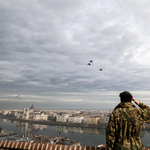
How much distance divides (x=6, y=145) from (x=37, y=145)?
918 millimetres

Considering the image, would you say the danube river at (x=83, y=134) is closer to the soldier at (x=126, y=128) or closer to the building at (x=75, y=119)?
the building at (x=75, y=119)

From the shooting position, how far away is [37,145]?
3924 mm

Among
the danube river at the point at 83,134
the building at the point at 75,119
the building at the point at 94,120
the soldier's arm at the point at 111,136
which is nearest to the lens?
the soldier's arm at the point at 111,136

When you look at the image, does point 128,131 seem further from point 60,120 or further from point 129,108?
point 60,120

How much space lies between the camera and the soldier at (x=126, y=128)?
7.77 feet

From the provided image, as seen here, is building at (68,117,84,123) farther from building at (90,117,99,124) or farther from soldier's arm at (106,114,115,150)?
soldier's arm at (106,114,115,150)

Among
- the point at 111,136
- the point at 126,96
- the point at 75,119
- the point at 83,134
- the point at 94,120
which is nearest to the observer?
the point at 111,136

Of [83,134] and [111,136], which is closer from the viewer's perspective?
[111,136]

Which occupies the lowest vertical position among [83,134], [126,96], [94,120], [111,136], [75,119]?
[75,119]

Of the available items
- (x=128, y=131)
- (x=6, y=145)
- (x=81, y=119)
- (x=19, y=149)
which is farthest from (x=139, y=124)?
(x=81, y=119)

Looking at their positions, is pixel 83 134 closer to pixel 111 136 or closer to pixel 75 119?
pixel 75 119

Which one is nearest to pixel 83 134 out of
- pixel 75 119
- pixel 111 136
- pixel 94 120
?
pixel 94 120

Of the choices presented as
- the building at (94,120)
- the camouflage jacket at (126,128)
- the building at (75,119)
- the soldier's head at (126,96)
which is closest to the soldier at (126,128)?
the camouflage jacket at (126,128)

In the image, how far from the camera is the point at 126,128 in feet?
7.87
